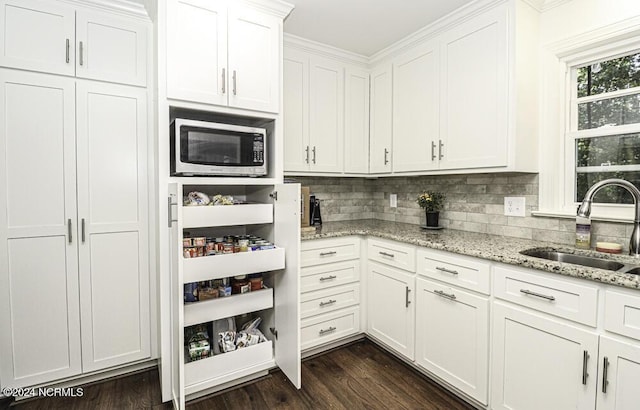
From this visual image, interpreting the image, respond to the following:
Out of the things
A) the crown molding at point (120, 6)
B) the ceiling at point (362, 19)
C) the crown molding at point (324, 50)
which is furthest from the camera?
the crown molding at point (324, 50)

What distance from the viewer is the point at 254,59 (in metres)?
2.00

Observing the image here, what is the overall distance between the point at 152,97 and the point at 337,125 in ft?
4.59

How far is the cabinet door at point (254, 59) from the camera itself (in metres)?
1.93

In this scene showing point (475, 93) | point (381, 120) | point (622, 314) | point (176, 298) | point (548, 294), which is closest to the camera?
point (622, 314)

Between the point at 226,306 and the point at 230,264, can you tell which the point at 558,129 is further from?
the point at 226,306

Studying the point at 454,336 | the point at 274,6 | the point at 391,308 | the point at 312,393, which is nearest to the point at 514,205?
the point at 454,336

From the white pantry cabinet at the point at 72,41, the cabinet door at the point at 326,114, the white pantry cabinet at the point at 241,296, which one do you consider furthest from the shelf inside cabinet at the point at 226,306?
the white pantry cabinet at the point at 72,41

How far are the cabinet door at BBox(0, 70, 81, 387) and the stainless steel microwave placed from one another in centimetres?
67

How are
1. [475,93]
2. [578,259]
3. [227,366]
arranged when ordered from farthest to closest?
[475,93], [227,366], [578,259]

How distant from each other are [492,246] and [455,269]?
0.25 meters

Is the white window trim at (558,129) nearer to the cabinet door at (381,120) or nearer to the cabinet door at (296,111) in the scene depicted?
the cabinet door at (381,120)

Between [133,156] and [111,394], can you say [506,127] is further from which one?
A: [111,394]

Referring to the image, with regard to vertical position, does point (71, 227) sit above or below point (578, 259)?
above

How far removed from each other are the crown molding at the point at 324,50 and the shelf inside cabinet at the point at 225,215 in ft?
4.35
